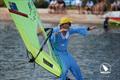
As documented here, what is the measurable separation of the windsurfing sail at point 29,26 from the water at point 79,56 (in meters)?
3.17

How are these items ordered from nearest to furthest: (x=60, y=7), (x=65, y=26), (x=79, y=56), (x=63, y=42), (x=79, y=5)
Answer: (x=65, y=26), (x=63, y=42), (x=79, y=56), (x=60, y=7), (x=79, y=5)

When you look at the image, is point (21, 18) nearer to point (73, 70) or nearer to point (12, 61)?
point (73, 70)

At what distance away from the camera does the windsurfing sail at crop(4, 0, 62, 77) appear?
11859 mm

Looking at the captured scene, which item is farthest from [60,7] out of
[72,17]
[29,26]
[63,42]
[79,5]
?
[29,26]

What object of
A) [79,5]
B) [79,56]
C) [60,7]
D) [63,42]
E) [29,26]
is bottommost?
[79,5]

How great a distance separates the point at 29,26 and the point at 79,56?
9684mm

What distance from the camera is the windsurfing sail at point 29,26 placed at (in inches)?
467

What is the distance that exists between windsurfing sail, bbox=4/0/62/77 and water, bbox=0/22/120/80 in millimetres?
3174

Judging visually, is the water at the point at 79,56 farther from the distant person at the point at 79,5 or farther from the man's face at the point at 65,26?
the distant person at the point at 79,5

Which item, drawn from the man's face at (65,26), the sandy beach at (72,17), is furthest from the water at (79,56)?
the sandy beach at (72,17)

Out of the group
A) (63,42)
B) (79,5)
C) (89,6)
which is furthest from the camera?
(79,5)

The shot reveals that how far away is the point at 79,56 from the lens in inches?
857

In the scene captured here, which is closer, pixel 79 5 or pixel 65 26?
pixel 65 26

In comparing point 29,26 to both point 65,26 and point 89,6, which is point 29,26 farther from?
point 89,6
